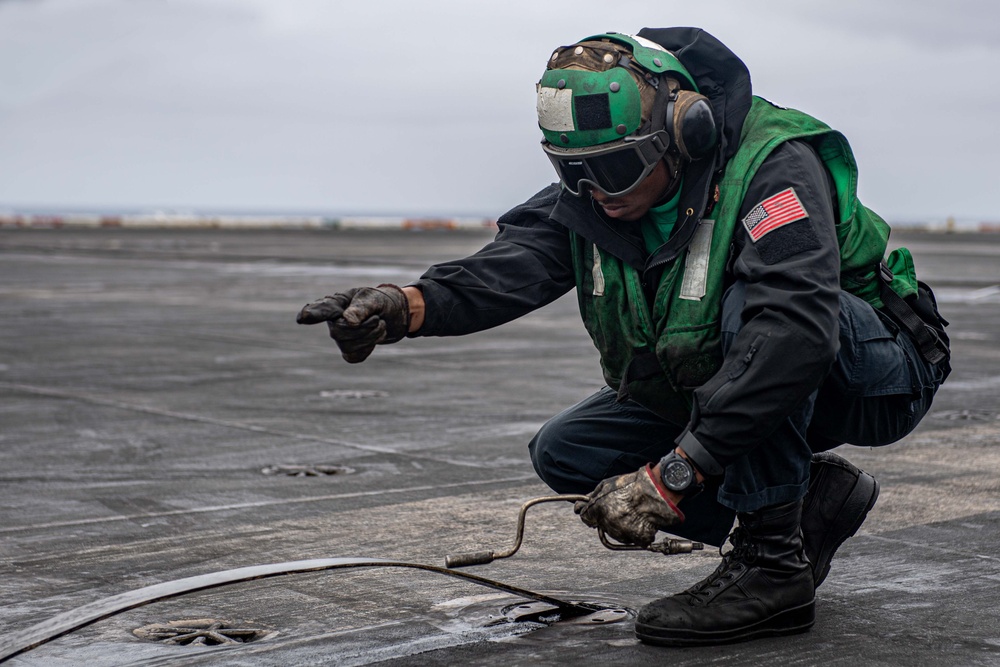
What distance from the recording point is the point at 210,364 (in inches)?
334

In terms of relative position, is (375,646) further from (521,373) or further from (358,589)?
(521,373)

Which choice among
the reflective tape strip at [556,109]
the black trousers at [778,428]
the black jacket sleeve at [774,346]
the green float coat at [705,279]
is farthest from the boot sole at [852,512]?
the reflective tape strip at [556,109]

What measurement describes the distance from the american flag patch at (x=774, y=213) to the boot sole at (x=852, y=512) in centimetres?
88

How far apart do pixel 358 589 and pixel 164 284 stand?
1354cm

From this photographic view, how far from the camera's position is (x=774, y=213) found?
Answer: 116 inches

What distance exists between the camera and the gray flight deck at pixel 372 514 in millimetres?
3107

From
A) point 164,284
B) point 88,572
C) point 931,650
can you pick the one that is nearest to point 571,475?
point 931,650

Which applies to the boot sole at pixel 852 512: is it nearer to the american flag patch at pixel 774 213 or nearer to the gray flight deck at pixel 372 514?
the gray flight deck at pixel 372 514

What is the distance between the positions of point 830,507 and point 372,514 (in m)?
1.60

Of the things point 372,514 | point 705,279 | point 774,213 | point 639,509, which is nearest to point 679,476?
point 639,509

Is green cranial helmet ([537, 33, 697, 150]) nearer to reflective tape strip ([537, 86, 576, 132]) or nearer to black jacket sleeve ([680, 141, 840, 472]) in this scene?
reflective tape strip ([537, 86, 576, 132])

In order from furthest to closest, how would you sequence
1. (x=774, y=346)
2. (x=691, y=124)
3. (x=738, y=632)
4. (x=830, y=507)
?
(x=830, y=507) < (x=738, y=632) < (x=691, y=124) < (x=774, y=346)

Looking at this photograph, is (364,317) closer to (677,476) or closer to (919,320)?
(677,476)

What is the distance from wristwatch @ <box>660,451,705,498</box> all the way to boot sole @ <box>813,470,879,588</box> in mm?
717
